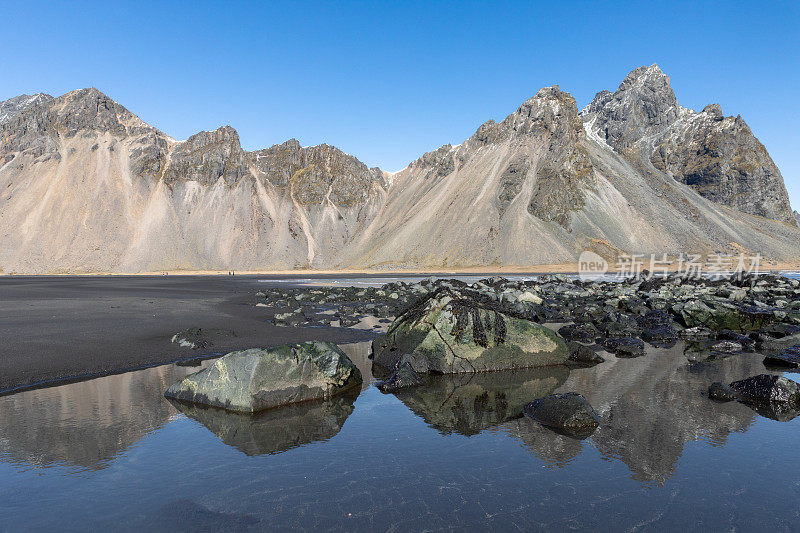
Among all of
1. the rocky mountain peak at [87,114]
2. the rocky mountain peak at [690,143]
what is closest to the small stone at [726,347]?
the rocky mountain peak at [87,114]

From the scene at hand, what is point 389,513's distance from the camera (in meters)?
4.77

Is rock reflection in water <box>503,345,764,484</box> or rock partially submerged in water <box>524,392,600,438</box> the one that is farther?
rock partially submerged in water <box>524,392,600,438</box>

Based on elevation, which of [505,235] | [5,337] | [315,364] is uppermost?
[505,235]

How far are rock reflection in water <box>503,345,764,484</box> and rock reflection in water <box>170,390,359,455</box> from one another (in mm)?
3220

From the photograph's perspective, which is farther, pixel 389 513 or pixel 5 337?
pixel 5 337

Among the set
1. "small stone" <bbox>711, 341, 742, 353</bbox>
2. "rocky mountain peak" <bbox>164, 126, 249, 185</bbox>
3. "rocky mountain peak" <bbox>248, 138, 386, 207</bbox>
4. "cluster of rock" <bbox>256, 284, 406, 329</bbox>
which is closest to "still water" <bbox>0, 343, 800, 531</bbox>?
"small stone" <bbox>711, 341, 742, 353</bbox>

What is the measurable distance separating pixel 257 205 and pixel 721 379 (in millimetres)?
119556

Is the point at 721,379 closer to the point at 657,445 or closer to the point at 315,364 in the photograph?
the point at 657,445

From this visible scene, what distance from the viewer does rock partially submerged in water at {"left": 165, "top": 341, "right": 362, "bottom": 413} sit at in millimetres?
8562

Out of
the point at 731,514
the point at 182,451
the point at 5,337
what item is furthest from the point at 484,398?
the point at 5,337

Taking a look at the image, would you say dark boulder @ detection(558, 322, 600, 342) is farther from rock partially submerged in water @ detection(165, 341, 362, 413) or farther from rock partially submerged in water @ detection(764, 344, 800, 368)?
Result: rock partially submerged in water @ detection(165, 341, 362, 413)

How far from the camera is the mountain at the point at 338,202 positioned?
98812 mm

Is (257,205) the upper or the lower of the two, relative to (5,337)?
upper

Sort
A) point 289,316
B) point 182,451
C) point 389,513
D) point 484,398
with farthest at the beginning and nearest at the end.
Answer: point 289,316 → point 484,398 → point 182,451 → point 389,513
